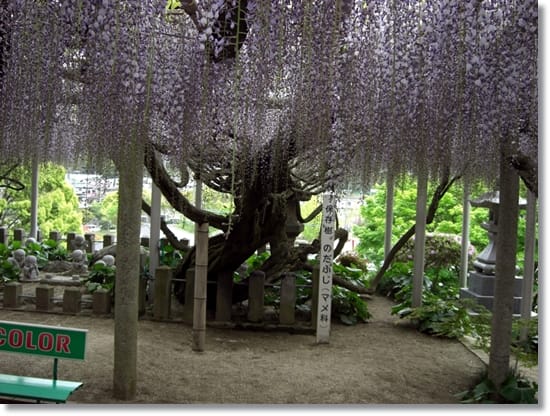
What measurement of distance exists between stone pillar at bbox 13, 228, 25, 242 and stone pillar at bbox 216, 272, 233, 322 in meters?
1.54

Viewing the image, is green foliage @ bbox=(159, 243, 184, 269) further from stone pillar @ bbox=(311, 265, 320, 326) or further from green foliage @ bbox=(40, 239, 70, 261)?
stone pillar @ bbox=(311, 265, 320, 326)

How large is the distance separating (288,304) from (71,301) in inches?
60.9

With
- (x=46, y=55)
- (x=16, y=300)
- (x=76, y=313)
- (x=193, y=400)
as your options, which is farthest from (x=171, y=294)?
(x=46, y=55)

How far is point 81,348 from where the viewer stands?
8.64 feet

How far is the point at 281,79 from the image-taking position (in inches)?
100

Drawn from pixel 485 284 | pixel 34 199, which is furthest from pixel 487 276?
pixel 34 199

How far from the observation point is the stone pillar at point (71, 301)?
13.0ft

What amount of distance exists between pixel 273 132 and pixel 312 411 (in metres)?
1.51

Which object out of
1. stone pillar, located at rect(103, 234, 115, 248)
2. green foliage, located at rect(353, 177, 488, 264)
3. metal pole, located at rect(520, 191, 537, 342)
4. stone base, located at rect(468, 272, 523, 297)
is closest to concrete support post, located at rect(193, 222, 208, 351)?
stone pillar, located at rect(103, 234, 115, 248)

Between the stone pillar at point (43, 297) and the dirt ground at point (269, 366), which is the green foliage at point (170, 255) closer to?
the dirt ground at point (269, 366)

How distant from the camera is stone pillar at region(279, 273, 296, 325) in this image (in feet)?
14.2

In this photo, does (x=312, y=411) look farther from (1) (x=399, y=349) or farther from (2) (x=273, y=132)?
(2) (x=273, y=132)

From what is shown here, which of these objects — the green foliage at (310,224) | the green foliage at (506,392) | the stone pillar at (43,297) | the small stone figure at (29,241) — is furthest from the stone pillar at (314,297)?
the small stone figure at (29,241)

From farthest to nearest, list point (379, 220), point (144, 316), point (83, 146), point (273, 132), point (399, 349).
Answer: point (379, 220) → point (144, 316) → point (399, 349) → point (273, 132) → point (83, 146)
